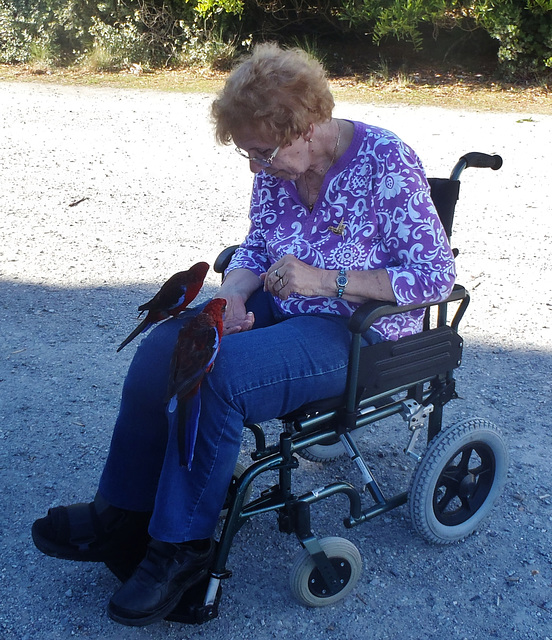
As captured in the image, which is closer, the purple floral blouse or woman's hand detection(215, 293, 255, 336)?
the purple floral blouse

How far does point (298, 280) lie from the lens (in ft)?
7.01

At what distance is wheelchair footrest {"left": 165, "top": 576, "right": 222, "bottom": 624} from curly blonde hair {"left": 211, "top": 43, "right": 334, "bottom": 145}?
1.30m

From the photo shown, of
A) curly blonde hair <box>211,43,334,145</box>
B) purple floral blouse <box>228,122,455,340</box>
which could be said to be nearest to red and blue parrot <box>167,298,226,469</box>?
purple floral blouse <box>228,122,455,340</box>

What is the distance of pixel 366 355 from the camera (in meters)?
2.14

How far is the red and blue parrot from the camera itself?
6.19ft

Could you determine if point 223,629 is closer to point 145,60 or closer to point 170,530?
point 170,530

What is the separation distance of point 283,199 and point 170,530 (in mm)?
1115

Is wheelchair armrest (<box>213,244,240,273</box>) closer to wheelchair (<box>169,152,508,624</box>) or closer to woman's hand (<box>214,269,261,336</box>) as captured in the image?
woman's hand (<box>214,269,261,336</box>)

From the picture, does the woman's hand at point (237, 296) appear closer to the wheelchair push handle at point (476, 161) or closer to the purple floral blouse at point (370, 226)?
the purple floral blouse at point (370, 226)

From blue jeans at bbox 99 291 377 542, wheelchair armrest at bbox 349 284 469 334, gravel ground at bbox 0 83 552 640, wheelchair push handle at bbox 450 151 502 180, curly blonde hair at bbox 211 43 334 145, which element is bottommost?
gravel ground at bbox 0 83 552 640

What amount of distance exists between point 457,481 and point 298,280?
0.93 m

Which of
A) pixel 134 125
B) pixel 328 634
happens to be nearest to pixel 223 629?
pixel 328 634

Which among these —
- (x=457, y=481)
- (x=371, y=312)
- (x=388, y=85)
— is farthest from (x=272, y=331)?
(x=388, y=85)

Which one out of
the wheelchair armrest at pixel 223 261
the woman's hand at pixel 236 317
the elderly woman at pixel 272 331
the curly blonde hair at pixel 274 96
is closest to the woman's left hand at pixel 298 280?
the elderly woman at pixel 272 331
